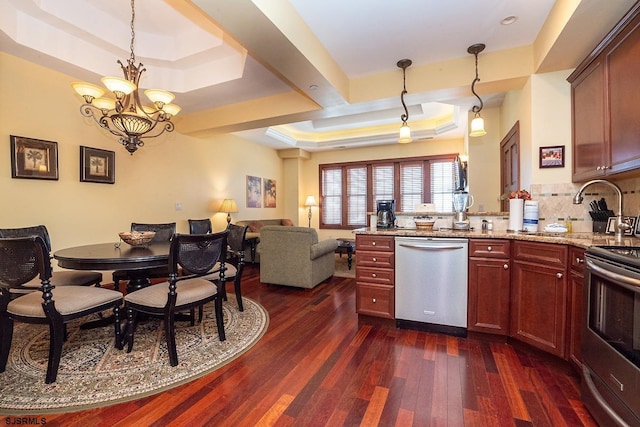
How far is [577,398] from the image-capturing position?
5.44 ft

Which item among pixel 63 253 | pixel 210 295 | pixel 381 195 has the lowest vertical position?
pixel 210 295

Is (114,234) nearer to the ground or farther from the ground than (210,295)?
farther from the ground

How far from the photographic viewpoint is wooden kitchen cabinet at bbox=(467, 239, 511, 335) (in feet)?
7.50

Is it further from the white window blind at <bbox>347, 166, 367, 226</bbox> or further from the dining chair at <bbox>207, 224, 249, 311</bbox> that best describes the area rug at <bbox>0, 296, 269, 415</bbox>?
the white window blind at <bbox>347, 166, 367, 226</bbox>

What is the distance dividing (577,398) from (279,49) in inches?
127

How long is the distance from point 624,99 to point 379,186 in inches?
213

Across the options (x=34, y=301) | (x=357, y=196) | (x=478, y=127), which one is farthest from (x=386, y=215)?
(x=357, y=196)

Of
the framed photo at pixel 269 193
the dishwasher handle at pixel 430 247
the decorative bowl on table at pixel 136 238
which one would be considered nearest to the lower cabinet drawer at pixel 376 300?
the dishwasher handle at pixel 430 247

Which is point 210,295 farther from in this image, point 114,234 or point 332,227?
point 332,227

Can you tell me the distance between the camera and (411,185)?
6.91 meters

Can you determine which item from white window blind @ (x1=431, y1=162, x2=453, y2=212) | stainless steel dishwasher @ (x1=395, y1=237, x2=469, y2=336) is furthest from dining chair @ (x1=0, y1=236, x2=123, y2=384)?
white window blind @ (x1=431, y1=162, x2=453, y2=212)

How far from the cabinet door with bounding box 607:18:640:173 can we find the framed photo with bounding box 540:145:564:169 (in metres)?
0.63

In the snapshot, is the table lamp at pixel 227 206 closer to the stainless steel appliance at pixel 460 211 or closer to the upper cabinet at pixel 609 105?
the stainless steel appliance at pixel 460 211

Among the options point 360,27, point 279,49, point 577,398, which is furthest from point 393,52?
point 577,398
